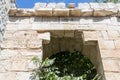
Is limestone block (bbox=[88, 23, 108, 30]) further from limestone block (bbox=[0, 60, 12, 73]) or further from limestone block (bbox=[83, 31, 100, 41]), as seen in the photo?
limestone block (bbox=[0, 60, 12, 73])

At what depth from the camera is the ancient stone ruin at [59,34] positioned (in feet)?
14.3

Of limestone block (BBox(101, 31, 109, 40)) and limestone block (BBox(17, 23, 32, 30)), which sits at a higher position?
limestone block (BBox(17, 23, 32, 30))

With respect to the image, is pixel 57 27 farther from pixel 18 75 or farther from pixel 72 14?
pixel 18 75

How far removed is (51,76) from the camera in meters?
4.09

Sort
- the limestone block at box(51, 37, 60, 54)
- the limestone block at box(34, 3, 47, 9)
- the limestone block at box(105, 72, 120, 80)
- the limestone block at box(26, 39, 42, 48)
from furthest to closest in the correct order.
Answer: the limestone block at box(51, 37, 60, 54) → the limestone block at box(34, 3, 47, 9) → the limestone block at box(26, 39, 42, 48) → the limestone block at box(105, 72, 120, 80)

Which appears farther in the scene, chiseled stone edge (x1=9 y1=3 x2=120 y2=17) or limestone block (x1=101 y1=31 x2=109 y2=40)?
chiseled stone edge (x1=9 y1=3 x2=120 y2=17)

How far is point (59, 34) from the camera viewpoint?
16.9 feet

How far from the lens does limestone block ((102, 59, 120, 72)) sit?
421cm

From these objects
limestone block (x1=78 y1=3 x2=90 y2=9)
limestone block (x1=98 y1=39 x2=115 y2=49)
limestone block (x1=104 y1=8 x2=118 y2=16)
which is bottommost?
limestone block (x1=98 y1=39 x2=115 y2=49)

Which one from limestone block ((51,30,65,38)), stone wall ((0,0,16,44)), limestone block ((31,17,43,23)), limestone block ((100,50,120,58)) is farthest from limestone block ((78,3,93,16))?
stone wall ((0,0,16,44))

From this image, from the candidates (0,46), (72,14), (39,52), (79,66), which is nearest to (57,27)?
(72,14)

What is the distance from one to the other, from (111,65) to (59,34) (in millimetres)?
1280

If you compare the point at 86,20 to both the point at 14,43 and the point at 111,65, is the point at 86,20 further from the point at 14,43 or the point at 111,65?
the point at 14,43

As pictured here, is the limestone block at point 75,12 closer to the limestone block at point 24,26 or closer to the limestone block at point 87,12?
the limestone block at point 87,12
